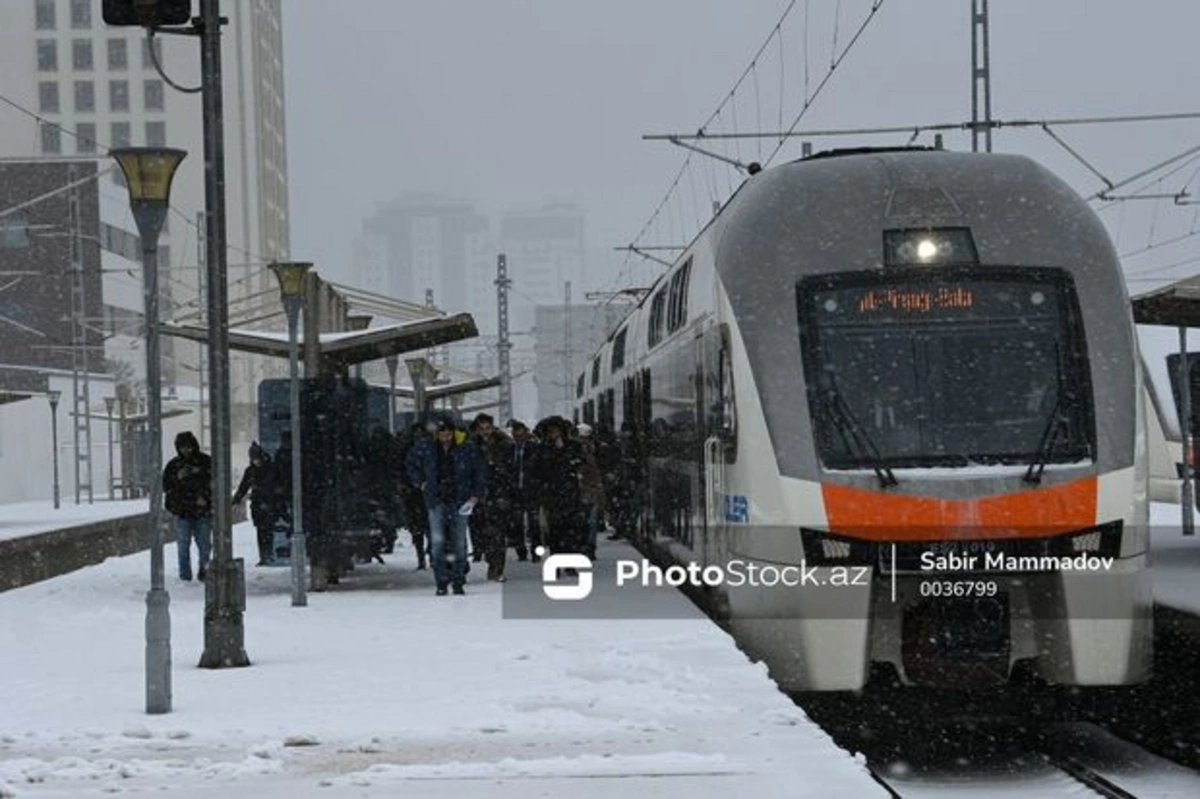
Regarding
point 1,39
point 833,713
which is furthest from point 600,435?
point 1,39

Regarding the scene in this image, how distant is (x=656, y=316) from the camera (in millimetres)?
19953

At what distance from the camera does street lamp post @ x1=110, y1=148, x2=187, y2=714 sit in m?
10.7

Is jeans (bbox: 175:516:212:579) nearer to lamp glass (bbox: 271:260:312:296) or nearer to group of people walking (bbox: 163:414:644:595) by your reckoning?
group of people walking (bbox: 163:414:644:595)

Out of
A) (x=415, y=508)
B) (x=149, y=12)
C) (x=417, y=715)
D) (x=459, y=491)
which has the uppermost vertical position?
(x=149, y=12)

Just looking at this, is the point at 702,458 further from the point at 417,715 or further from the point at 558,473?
the point at 558,473

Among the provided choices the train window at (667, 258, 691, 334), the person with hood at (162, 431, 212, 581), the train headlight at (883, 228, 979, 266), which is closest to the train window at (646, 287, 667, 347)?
the train window at (667, 258, 691, 334)

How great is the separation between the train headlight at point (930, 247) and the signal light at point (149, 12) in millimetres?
4570

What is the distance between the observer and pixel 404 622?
15.7 meters

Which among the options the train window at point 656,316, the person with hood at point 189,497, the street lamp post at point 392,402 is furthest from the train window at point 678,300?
the street lamp post at point 392,402

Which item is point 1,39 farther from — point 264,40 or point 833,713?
point 833,713

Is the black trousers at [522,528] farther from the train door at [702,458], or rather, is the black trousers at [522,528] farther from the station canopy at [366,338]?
the train door at [702,458]

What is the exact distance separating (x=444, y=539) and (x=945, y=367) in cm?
722

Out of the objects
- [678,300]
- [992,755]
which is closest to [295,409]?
[678,300]

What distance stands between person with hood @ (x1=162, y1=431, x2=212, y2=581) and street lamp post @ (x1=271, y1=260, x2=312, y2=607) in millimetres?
2266
